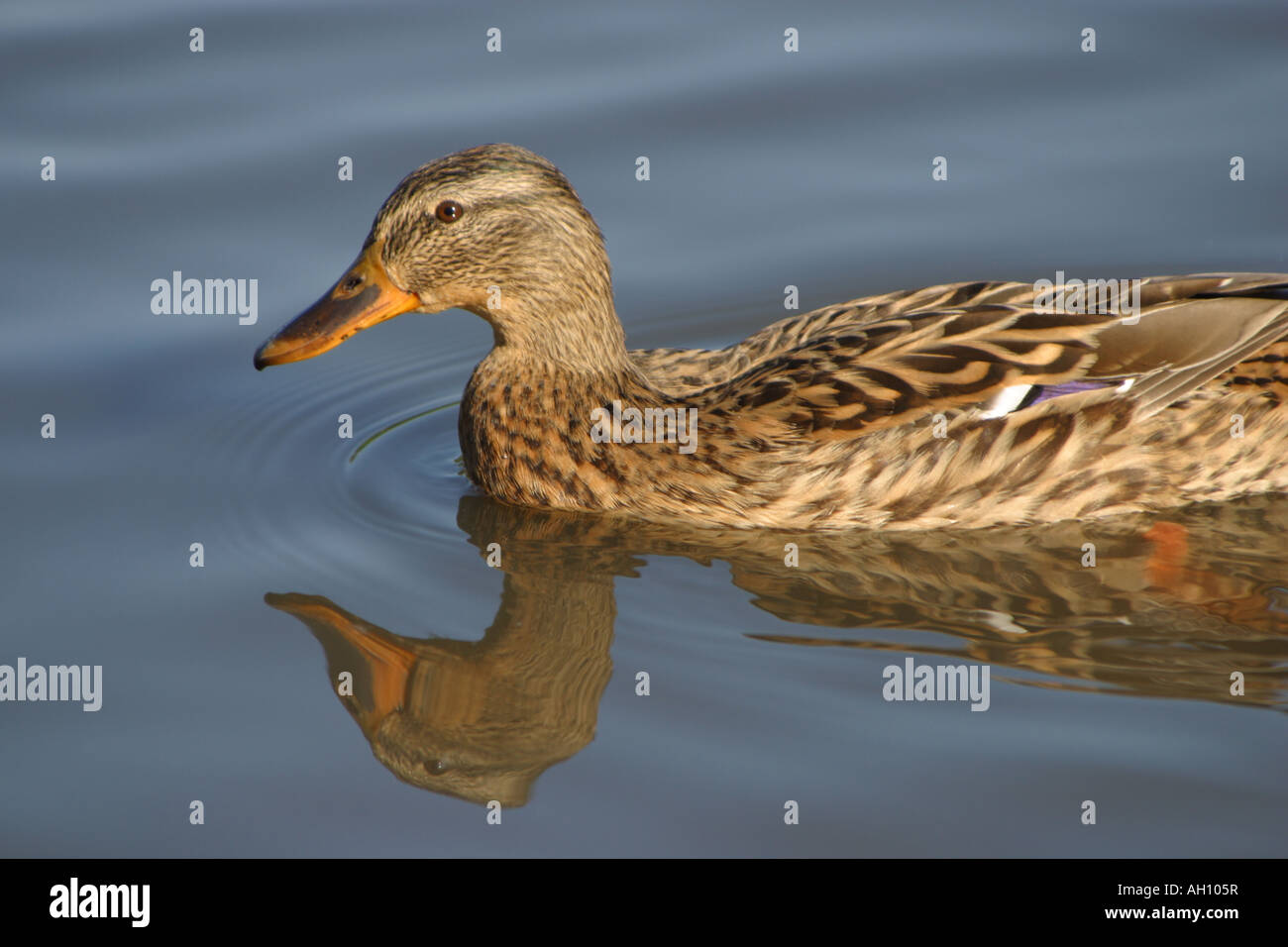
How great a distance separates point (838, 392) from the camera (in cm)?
797

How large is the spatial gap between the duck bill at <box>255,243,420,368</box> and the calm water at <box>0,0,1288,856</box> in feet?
2.47

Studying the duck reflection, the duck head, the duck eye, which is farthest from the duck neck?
the duck reflection

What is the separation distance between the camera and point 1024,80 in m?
11.9

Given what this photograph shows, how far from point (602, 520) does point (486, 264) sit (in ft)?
4.31

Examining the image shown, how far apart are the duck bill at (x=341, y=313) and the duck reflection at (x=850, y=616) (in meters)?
1.02

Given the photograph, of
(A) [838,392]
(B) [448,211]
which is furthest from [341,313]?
(A) [838,392]

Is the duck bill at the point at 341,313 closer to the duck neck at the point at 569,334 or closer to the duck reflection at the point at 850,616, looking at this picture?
the duck neck at the point at 569,334

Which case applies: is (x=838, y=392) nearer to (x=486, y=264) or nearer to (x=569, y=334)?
(x=569, y=334)

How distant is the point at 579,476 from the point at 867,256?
120 inches

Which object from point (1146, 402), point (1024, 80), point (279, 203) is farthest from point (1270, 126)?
point (279, 203)

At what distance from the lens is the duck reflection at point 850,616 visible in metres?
6.77

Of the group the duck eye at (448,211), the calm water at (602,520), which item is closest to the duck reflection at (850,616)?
the calm water at (602,520)

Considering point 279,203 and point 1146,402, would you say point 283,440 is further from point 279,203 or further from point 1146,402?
point 1146,402

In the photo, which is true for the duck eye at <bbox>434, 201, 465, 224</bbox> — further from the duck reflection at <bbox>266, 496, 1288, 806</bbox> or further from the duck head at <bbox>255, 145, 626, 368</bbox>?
the duck reflection at <bbox>266, 496, 1288, 806</bbox>
